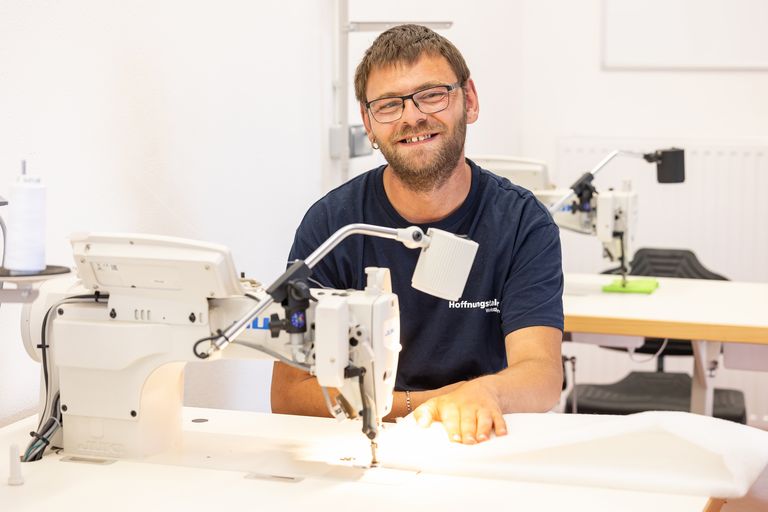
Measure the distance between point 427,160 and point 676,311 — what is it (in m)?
1.34

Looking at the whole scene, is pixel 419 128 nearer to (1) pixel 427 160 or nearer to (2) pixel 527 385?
(1) pixel 427 160

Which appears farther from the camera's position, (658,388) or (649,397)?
(658,388)

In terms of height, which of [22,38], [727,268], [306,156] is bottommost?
[727,268]

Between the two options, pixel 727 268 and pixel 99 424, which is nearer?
pixel 99 424

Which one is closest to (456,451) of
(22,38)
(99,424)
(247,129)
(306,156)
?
(99,424)

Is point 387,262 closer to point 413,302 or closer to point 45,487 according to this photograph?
point 413,302

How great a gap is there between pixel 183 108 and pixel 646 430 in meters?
1.50

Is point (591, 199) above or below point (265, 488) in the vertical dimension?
above

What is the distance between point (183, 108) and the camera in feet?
9.33

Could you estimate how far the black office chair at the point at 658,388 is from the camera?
384cm

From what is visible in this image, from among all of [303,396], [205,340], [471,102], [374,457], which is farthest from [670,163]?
[205,340]

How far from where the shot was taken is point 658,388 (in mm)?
4055

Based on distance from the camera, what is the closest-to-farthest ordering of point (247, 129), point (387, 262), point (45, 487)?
point (45, 487)
point (387, 262)
point (247, 129)

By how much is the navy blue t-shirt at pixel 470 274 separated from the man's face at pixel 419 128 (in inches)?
4.4
